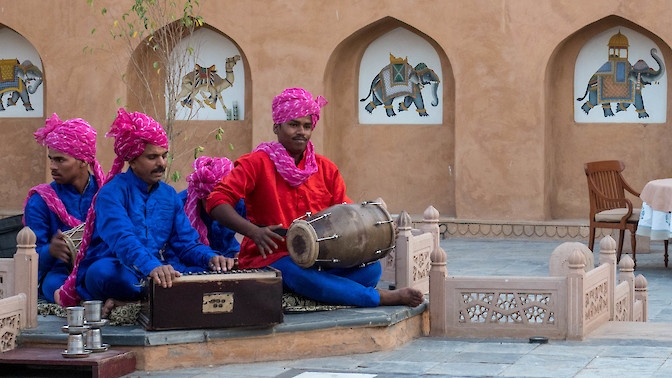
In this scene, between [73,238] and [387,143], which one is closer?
[73,238]

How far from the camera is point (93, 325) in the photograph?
16.0 ft

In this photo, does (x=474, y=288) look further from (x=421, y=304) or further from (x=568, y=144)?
(x=568, y=144)

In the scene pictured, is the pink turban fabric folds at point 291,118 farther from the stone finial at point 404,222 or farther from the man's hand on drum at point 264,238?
the stone finial at point 404,222

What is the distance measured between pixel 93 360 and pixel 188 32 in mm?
9337

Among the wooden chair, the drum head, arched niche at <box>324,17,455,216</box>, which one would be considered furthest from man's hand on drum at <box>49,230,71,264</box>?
arched niche at <box>324,17,455,216</box>

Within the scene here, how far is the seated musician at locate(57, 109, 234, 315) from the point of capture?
5.18 meters

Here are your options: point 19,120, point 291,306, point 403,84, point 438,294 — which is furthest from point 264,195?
point 19,120

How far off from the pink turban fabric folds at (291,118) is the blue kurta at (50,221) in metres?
1.05

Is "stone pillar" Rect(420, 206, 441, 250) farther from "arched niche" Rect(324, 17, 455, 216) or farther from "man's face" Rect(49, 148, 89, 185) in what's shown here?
"arched niche" Rect(324, 17, 455, 216)

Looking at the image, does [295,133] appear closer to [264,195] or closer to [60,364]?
[264,195]

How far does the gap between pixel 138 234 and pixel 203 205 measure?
3.69ft

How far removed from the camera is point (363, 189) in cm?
1357

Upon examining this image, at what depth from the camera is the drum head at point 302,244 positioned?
17.8 feet

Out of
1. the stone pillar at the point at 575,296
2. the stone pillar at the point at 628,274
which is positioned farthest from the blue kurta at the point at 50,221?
the stone pillar at the point at 628,274
